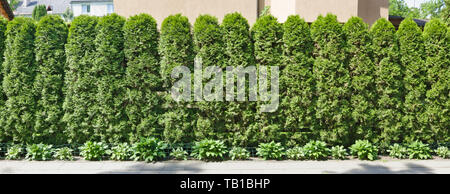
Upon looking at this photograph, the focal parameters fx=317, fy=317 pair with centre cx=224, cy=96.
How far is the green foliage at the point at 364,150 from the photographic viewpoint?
6637 mm

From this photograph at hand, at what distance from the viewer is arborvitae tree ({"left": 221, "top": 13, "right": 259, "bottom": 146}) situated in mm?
6723

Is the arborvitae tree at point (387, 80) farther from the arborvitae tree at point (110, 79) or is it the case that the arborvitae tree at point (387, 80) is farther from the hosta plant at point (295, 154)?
the arborvitae tree at point (110, 79)

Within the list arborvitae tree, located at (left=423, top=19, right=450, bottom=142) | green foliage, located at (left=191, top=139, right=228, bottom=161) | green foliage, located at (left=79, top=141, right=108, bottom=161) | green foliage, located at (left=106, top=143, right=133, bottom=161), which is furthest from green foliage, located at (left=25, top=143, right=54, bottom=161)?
arborvitae tree, located at (left=423, top=19, right=450, bottom=142)

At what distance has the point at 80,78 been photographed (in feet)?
22.1

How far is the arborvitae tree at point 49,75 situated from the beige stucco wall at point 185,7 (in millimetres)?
7021

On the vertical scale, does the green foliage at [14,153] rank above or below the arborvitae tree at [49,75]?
below

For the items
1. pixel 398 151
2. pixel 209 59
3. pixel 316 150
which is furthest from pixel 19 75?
pixel 398 151

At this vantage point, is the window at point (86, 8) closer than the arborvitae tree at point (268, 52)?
No

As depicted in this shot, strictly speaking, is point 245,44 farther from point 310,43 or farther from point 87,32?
point 87,32

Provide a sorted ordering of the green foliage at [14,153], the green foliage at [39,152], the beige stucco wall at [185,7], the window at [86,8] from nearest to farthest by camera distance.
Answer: the green foliage at [39,152] → the green foliage at [14,153] → the beige stucco wall at [185,7] → the window at [86,8]

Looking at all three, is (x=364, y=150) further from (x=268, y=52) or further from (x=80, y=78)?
(x=80, y=78)

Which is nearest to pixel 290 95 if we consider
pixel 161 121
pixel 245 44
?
pixel 245 44

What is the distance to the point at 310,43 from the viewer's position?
6.81 m

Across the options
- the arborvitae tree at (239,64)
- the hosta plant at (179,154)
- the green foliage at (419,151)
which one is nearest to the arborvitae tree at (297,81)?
the arborvitae tree at (239,64)
